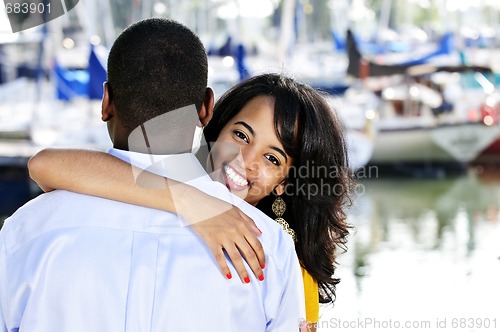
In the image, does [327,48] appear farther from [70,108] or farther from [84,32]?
[70,108]

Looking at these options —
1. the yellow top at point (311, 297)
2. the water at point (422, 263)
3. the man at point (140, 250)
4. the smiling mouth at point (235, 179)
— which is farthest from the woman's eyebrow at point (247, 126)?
the man at point (140, 250)

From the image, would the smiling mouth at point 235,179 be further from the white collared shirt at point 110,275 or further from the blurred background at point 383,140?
the blurred background at point 383,140

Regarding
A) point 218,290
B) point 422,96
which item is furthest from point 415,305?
point 422,96

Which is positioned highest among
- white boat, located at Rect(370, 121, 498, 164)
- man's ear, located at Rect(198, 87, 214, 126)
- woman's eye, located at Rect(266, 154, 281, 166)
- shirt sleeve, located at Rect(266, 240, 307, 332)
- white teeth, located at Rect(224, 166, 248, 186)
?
man's ear, located at Rect(198, 87, 214, 126)

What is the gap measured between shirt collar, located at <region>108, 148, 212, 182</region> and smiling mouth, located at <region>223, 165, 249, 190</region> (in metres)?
0.74

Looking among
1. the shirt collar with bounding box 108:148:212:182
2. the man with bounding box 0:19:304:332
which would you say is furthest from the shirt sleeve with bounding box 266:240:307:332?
the shirt collar with bounding box 108:148:212:182

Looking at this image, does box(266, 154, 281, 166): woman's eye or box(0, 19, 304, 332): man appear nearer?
box(0, 19, 304, 332): man

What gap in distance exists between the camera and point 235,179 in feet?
8.16

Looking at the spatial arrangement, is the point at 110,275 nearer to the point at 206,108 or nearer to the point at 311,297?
the point at 206,108

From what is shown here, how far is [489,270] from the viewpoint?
7.87 m

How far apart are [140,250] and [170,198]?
137 mm

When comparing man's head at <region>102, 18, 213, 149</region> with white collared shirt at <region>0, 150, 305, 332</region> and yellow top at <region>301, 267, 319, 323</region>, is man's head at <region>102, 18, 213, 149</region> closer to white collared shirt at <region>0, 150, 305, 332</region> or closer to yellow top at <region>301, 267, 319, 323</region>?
white collared shirt at <region>0, 150, 305, 332</region>

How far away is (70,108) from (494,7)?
24364 mm

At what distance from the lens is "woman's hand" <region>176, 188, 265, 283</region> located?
1.64 meters
